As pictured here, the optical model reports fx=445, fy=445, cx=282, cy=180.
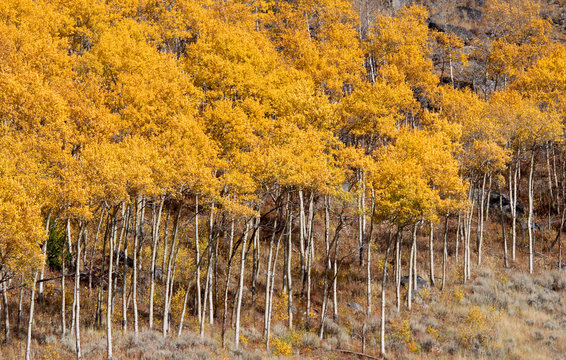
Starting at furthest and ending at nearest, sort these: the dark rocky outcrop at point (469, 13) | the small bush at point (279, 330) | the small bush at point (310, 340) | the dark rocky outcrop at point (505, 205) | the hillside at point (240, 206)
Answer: the dark rocky outcrop at point (469, 13)
the dark rocky outcrop at point (505, 205)
the small bush at point (279, 330)
the small bush at point (310, 340)
the hillside at point (240, 206)

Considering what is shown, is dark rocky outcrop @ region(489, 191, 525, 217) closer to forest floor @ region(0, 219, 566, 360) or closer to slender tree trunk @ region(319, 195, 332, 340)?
forest floor @ region(0, 219, 566, 360)

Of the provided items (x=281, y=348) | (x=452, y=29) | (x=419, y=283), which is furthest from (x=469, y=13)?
(x=281, y=348)

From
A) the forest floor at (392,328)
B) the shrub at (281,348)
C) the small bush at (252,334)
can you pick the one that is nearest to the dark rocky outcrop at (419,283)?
the forest floor at (392,328)

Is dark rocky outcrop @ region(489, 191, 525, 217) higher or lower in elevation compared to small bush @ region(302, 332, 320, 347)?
higher

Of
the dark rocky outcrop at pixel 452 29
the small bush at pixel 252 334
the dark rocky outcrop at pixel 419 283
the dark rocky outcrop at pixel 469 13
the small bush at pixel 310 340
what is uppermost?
the dark rocky outcrop at pixel 469 13

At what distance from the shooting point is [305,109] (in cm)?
3048

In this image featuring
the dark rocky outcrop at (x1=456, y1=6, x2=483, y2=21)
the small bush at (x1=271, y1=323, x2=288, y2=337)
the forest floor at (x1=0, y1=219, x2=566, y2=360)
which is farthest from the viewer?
the dark rocky outcrop at (x1=456, y1=6, x2=483, y2=21)

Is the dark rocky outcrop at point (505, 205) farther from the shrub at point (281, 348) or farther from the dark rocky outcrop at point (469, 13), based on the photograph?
the dark rocky outcrop at point (469, 13)

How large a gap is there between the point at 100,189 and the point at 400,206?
15491mm

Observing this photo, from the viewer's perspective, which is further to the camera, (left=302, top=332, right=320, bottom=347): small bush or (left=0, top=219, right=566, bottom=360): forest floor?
(left=302, top=332, right=320, bottom=347): small bush

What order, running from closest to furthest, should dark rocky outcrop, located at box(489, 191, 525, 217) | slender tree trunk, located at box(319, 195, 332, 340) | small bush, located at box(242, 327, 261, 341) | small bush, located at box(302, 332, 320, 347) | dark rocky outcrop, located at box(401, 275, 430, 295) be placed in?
small bush, located at box(302, 332, 320, 347), small bush, located at box(242, 327, 261, 341), slender tree trunk, located at box(319, 195, 332, 340), dark rocky outcrop, located at box(401, 275, 430, 295), dark rocky outcrop, located at box(489, 191, 525, 217)

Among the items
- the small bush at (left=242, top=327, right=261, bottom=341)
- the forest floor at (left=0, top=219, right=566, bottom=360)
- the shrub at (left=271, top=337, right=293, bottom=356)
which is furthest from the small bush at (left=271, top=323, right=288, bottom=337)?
the shrub at (left=271, top=337, right=293, bottom=356)

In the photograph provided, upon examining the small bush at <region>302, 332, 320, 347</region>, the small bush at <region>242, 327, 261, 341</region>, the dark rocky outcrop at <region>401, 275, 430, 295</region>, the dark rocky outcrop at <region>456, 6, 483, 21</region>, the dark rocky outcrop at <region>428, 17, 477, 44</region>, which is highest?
the dark rocky outcrop at <region>456, 6, 483, 21</region>

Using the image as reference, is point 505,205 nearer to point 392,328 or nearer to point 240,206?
point 392,328
